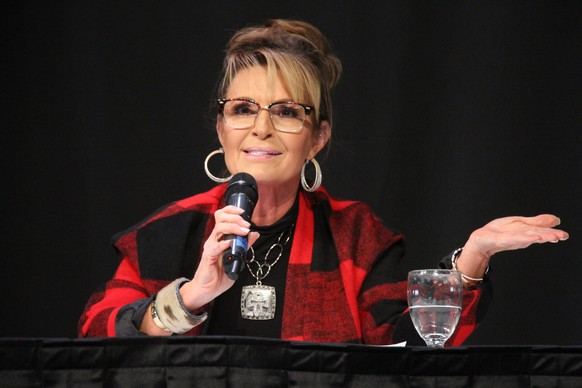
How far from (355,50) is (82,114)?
890 millimetres

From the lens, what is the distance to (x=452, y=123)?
2.90 metres

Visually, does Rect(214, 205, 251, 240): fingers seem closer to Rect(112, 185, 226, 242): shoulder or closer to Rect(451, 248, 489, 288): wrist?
Rect(451, 248, 489, 288): wrist

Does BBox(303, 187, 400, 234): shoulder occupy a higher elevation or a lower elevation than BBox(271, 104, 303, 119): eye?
lower

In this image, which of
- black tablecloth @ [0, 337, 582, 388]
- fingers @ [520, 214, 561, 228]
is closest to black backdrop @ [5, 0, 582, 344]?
fingers @ [520, 214, 561, 228]

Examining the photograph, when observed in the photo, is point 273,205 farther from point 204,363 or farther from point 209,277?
point 204,363

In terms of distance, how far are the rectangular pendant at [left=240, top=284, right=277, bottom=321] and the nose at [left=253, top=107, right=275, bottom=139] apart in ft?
1.28

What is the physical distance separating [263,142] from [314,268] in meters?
0.35

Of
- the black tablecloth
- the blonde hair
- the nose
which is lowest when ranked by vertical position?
the black tablecloth

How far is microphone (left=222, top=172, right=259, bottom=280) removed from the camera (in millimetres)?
1701

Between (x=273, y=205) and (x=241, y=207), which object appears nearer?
(x=241, y=207)

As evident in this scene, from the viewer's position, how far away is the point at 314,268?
2400mm

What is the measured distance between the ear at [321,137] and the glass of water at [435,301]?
0.80 metres

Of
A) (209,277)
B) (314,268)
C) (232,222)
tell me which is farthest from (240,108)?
(232,222)

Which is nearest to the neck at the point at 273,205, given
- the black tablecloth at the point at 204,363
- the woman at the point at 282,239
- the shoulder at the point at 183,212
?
the woman at the point at 282,239
